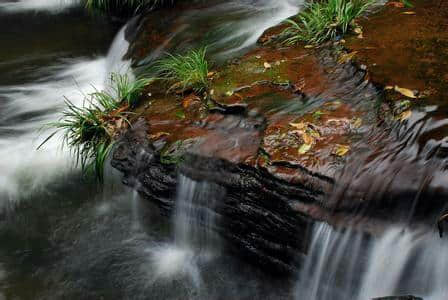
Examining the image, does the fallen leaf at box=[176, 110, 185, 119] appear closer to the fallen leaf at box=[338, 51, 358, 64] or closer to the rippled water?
the rippled water

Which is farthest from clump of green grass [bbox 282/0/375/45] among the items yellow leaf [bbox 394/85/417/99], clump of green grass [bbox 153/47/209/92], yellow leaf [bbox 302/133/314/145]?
yellow leaf [bbox 302/133/314/145]

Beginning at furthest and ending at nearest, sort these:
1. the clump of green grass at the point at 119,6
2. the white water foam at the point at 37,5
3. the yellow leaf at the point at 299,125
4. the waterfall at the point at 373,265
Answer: the white water foam at the point at 37,5 → the clump of green grass at the point at 119,6 → the yellow leaf at the point at 299,125 → the waterfall at the point at 373,265

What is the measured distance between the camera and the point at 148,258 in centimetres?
476

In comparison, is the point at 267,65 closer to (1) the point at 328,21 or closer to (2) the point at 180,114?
(1) the point at 328,21

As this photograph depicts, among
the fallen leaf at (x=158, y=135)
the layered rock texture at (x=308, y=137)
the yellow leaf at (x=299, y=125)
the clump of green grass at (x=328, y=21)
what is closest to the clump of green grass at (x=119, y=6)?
the layered rock texture at (x=308, y=137)

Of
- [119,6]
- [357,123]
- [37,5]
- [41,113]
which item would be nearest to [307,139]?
[357,123]

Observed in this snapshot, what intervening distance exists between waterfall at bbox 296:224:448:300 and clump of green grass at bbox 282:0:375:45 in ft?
8.44

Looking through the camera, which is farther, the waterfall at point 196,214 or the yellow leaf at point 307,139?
the waterfall at point 196,214

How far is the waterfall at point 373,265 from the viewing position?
3244mm

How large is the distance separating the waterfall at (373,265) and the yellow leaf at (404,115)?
0.89 meters

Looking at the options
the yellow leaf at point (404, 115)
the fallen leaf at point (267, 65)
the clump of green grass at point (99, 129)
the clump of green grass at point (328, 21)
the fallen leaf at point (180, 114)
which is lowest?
the clump of green grass at point (99, 129)

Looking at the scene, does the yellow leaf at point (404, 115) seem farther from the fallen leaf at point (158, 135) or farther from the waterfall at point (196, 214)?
the fallen leaf at point (158, 135)

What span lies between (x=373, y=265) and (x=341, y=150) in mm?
897

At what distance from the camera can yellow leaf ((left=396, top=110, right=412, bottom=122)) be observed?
3778 millimetres
